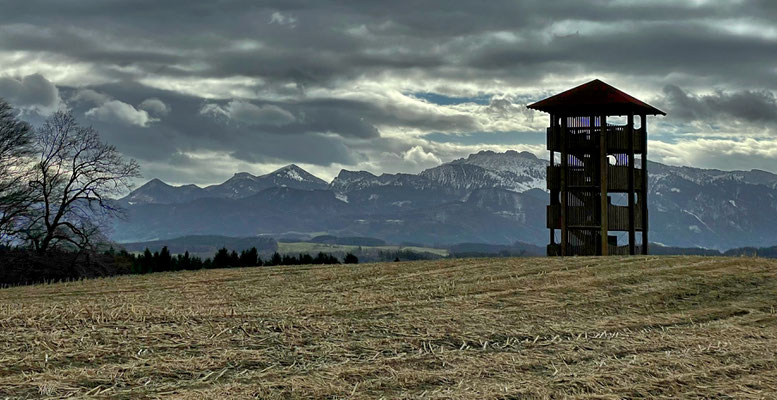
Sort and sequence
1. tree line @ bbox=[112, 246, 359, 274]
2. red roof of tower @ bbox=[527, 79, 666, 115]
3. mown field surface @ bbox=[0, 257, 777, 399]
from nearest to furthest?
1. mown field surface @ bbox=[0, 257, 777, 399]
2. red roof of tower @ bbox=[527, 79, 666, 115]
3. tree line @ bbox=[112, 246, 359, 274]

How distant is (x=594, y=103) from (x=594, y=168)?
12.9 ft

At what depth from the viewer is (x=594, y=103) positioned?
43.7 m

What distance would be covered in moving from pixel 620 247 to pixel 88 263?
1310 inches

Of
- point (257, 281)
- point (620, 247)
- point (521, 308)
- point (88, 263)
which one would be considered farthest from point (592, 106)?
point (88, 263)

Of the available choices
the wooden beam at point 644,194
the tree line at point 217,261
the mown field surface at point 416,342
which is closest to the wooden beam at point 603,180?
the wooden beam at point 644,194

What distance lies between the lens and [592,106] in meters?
44.3

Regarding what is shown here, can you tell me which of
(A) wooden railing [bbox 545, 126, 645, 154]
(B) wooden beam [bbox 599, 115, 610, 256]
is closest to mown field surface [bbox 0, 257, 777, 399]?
(B) wooden beam [bbox 599, 115, 610, 256]

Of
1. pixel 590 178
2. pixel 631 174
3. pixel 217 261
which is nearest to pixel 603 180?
pixel 590 178

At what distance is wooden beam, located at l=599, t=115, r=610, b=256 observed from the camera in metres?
43.7

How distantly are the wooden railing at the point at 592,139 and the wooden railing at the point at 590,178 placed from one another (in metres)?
1.20

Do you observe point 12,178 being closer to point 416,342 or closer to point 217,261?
point 217,261

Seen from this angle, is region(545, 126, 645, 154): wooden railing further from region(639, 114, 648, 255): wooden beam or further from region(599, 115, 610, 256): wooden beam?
region(599, 115, 610, 256): wooden beam

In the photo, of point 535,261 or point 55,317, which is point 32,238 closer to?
point 535,261

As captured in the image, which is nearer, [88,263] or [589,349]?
[589,349]
